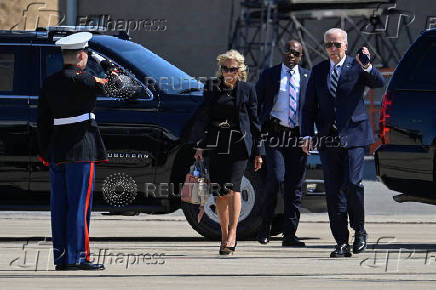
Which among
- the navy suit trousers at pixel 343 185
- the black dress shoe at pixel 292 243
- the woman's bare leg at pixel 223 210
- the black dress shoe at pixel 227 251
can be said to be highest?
the navy suit trousers at pixel 343 185

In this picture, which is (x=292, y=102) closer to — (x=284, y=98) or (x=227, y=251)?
(x=284, y=98)

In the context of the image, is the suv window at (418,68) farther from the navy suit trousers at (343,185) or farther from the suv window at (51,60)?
the suv window at (51,60)

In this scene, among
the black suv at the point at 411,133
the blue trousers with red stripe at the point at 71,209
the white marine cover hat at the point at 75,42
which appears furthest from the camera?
the black suv at the point at 411,133

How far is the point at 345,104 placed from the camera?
1173 centimetres

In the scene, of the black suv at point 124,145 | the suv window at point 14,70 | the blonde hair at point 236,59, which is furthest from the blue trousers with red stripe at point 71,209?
the suv window at point 14,70

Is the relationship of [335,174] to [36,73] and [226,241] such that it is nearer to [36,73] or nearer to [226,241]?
[226,241]

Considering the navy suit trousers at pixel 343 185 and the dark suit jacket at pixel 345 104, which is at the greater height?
the dark suit jacket at pixel 345 104

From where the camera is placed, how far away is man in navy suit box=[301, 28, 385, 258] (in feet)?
38.3

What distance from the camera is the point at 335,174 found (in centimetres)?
1179

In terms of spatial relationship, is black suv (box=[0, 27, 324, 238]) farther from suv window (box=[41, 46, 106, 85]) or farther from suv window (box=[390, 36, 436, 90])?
suv window (box=[390, 36, 436, 90])

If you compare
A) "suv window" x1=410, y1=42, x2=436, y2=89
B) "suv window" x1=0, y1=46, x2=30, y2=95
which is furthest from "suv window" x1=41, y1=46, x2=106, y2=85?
"suv window" x1=410, y1=42, x2=436, y2=89

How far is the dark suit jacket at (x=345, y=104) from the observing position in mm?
11688

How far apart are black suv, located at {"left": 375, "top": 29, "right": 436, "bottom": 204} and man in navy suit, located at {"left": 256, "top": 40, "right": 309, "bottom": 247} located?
91 centimetres

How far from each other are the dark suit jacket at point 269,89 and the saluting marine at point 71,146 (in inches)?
115
